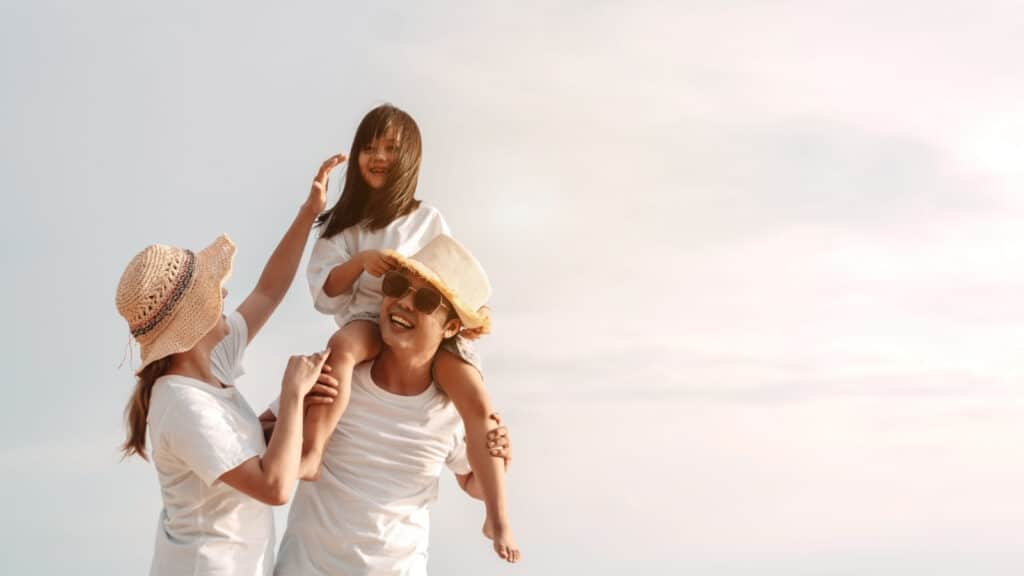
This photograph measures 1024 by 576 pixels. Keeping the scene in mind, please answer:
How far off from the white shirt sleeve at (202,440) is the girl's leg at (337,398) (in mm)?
453

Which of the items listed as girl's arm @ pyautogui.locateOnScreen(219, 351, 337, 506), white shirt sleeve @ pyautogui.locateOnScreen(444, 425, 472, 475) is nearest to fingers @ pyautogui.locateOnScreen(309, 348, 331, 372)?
girl's arm @ pyautogui.locateOnScreen(219, 351, 337, 506)

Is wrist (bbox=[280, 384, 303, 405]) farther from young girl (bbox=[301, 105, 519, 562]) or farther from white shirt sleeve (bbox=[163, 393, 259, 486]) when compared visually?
young girl (bbox=[301, 105, 519, 562])

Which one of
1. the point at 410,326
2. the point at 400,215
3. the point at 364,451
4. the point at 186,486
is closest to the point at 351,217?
the point at 400,215

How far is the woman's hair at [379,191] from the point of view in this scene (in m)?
5.75

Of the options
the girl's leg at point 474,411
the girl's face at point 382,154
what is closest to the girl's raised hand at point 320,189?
the girl's face at point 382,154

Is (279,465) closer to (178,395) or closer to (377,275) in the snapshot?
(178,395)

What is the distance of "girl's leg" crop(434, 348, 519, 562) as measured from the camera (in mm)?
5406

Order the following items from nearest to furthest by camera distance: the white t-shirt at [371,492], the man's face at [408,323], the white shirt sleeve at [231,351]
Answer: the white shirt sleeve at [231,351]
the white t-shirt at [371,492]
the man's face at [408,323]

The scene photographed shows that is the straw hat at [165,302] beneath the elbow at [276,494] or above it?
above

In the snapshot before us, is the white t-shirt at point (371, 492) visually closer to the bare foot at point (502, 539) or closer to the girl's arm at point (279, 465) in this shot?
the bare foot at point (502, 539)

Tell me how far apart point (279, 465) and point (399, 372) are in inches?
37.0

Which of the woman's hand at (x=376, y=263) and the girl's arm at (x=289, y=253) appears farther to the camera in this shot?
the girl's arm at (x=289, y=253)

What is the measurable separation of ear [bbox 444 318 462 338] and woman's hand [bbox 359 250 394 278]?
0.35m

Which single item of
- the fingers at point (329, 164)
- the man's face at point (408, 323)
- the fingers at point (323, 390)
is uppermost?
the fingers at point (329, 164)
